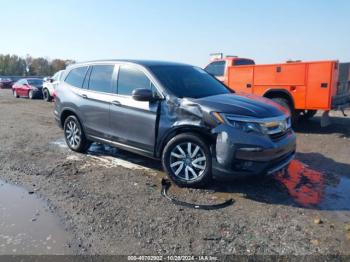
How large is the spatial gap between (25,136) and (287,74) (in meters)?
7.07

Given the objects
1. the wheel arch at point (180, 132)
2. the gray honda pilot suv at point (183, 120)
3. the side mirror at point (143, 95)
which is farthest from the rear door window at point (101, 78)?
the wheel arch at point (180, 132)

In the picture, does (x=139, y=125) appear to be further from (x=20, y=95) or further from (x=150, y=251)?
(x=20, y=95)

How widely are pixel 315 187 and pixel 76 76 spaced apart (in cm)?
497

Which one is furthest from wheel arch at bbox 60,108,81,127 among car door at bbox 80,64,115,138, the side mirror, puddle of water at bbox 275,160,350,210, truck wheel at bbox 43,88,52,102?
truck wheel at bbox 43,88,52,102

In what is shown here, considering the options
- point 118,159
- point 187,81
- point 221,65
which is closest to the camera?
point 187,81

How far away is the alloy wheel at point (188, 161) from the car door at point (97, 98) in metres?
1.68

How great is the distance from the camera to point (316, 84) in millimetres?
8430

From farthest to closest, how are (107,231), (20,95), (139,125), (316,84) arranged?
(20,95) < (316,84) < (139,125) < (107,231)

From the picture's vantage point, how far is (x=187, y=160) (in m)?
4.92

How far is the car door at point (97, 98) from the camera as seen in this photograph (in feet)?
20.1

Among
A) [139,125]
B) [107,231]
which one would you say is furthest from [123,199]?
[139,125]

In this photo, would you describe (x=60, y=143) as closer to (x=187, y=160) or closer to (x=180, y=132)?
(x=180, y=132)

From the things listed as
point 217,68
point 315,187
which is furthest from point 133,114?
point 217,68

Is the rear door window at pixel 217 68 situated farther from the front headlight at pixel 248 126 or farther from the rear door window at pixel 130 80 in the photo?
the front headlight at pixel 248 126
